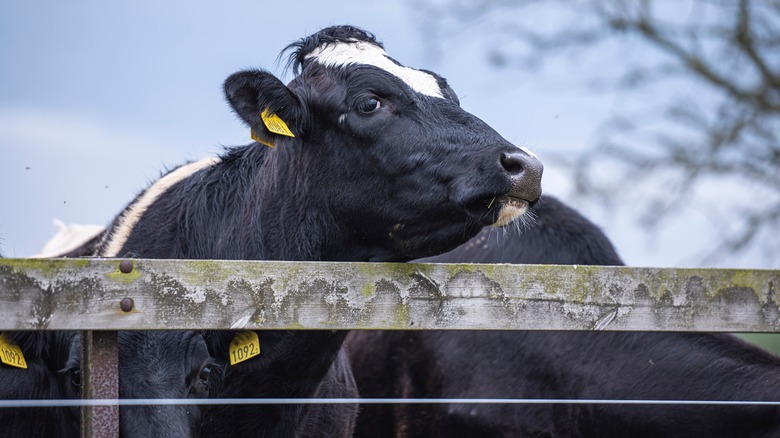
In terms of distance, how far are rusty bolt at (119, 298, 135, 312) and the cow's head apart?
1295 mm

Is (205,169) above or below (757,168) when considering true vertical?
below

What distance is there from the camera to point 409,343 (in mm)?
5969

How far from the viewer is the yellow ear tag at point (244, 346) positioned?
3.54m

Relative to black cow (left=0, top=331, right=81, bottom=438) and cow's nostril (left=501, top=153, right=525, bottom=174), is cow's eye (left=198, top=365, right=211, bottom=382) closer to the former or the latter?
black cow (left=0, top=331, right=81, bottom=438)

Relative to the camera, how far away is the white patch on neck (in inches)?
179

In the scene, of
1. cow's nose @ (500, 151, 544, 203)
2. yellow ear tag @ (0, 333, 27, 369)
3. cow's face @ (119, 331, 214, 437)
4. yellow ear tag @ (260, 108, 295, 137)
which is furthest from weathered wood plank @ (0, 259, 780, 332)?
yellow ear tag @ (260, 108, 295, 137)

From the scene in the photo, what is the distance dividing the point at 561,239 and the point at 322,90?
7.55 feet

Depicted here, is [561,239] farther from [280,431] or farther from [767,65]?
[767,65]

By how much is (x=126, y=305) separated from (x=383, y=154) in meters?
1.37

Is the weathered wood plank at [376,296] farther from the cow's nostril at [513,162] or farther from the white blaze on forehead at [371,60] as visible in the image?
the white blaze on forehead at [371,60]

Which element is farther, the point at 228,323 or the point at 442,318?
the point at 442,318

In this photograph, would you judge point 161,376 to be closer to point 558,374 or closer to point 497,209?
point 497,209

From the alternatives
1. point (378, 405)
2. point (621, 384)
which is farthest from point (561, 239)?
point (378, 405)

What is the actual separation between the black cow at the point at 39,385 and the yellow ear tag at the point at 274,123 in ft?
3.63
